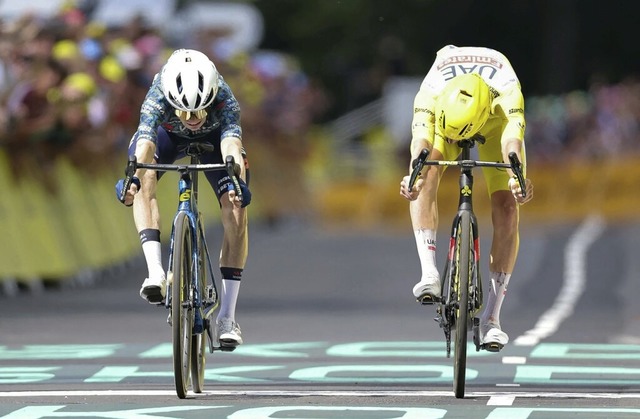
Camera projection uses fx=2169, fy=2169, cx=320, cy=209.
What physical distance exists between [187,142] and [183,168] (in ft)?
1.86

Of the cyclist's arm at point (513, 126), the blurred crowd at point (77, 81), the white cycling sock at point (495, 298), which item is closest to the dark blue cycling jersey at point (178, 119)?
the cyclist's arm at point (513, 126)

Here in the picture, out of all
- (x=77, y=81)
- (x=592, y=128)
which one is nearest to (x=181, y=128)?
(x=77, y=81)

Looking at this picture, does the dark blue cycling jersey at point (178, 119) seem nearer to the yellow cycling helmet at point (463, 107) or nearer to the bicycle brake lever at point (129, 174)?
the bicycle brake lever at point (129, 174)

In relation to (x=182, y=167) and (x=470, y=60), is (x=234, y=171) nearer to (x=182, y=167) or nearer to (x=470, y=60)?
(x=182, y=167)

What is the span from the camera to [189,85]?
453 inches

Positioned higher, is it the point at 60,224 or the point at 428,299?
the point at 60,224

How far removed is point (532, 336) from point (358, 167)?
102 ft

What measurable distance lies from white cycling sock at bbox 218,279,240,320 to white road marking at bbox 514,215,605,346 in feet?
11.2

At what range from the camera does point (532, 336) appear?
15719mm

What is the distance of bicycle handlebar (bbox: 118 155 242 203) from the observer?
11.4 metres

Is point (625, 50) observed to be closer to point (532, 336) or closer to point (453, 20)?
point (453, 20)

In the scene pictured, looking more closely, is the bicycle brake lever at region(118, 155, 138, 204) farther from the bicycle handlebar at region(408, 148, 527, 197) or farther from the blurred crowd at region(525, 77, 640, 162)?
the blurred crowd at region(525, 77, 640, 162)

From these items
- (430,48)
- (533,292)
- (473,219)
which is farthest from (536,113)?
(473,219)

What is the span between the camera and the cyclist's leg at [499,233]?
1212 cm
